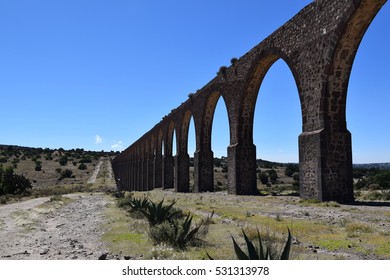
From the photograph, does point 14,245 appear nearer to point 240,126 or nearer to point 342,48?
point 342,48

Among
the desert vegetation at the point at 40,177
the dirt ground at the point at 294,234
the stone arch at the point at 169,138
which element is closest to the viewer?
the dirt ground at the point at 294,234

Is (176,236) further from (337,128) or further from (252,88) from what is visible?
(252,88)

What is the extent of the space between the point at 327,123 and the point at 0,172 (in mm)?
28053

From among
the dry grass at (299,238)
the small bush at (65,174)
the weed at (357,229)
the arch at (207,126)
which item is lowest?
the dry grass at (299,238)

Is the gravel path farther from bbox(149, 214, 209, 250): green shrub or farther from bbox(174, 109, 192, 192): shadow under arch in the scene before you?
bbox(174, 109, 192, 192): shadow under arch

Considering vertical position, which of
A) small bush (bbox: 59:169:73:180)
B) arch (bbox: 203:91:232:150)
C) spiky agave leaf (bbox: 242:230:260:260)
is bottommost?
spiky agave leaf (bbox: 242:230:260:260)

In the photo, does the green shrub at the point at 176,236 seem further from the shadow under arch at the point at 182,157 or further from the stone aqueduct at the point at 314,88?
the shadow under arch at the point at 182,157

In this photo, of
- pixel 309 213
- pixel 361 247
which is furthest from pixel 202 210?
pixel 361 247

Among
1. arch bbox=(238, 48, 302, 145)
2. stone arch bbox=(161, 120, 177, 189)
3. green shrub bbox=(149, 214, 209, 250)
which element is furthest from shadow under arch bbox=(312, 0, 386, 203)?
stone arch bbox=(161, 120, 177, 189)

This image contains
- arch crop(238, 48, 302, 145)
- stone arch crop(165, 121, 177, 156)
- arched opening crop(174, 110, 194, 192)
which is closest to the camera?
arch crop(238, 48, 302, 145)

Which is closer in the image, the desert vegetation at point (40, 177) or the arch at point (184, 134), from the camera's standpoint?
the arch at point (184, 134)

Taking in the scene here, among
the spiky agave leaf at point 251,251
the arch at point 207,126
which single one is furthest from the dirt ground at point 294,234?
the arch at point 207,126

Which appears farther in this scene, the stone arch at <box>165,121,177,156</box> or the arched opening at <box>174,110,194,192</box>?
the stone arch at <box>165,121,177,156</box>

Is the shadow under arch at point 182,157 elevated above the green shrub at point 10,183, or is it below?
above
